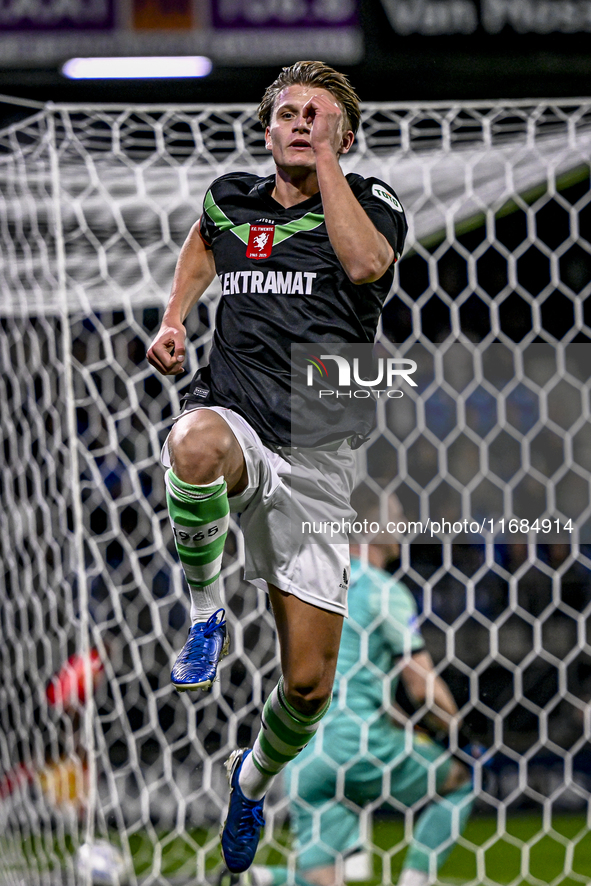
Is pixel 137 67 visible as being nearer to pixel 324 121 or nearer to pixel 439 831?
pixel 324 121

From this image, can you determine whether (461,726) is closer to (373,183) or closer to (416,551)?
(416,551)

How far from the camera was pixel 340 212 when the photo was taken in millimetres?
1573

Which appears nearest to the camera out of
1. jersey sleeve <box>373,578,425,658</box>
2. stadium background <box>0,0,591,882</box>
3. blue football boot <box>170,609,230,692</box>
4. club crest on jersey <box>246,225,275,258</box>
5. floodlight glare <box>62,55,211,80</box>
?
blue football boot <box>170,609,230,692</box>

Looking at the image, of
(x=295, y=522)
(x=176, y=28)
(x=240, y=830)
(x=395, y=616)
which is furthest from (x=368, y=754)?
(x=176, y=28)

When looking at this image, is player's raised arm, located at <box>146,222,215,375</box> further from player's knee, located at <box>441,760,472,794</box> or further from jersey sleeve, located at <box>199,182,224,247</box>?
player's knee, located at <box>441,760,472,794</box>

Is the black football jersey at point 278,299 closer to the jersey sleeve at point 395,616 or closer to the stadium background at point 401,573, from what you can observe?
the jersey sleeve at point 395,616

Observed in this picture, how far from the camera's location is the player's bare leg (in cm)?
156

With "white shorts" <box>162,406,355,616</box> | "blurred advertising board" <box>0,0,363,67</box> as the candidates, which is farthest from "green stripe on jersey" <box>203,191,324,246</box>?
"blurred advertising board" <box>0,0,363,67</box>

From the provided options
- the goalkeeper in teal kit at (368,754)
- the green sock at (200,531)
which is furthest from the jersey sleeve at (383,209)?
the goalkeeper in teal kit at (368,754)

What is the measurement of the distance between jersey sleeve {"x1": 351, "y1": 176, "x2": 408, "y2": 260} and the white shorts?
1.29 feet

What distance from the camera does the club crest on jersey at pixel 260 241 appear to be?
5.72 feet

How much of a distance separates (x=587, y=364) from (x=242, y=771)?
6.88 ft

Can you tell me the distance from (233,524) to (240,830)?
183 cm

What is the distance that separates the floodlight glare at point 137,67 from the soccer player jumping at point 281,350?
220 cm
